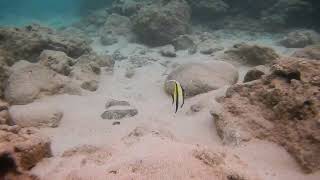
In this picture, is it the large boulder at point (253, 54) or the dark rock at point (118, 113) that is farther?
the large boulder at point (253, 54)

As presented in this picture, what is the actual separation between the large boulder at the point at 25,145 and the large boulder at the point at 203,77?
3.78m

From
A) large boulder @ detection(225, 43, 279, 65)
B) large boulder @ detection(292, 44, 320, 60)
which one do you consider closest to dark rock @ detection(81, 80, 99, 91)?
large boulder @ detection(225, 43, 279, 65)

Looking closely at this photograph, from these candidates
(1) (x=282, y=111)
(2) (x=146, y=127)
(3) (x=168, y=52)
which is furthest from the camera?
(3) (x=168, y=52)

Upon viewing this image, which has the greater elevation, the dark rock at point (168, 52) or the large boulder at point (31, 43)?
the large boulder at point (31, 43)

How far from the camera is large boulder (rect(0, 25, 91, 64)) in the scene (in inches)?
352

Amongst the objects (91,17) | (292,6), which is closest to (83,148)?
(292,6)

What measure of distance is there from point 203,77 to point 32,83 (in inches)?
151

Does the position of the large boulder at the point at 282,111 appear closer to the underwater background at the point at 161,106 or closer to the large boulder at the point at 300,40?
the underwater background at the point at 161,106

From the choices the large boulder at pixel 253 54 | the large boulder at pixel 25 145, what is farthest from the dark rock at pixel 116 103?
the large boulder at pixel 253 54

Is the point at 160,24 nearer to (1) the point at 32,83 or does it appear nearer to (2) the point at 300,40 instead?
(2) the point at 300,40

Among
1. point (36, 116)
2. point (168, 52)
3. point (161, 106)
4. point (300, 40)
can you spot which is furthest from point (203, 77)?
point (300, 40)

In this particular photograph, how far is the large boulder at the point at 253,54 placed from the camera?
8.38 metres

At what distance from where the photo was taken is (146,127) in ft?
15.5

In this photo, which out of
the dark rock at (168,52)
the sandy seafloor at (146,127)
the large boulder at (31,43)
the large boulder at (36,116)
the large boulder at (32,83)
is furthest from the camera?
the dark rock at (168,52)
